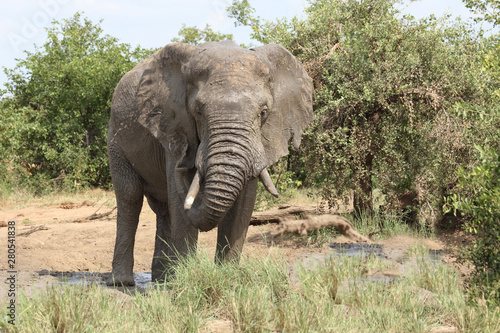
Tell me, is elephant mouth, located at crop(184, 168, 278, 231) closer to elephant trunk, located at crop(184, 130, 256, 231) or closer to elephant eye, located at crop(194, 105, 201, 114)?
elephant trunk, located at crop(184, 130, 256, 231)

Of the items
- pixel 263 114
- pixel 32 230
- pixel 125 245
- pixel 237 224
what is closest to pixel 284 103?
pixel 263 114

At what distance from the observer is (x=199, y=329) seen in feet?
14.2

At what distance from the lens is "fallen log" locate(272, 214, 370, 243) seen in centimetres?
938

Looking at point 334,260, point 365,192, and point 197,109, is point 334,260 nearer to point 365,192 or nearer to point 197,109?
point 197,109

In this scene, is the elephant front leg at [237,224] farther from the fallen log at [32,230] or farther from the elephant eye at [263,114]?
the fallen log at [32,230]

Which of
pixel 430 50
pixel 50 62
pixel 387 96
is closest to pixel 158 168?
pixel 387 96

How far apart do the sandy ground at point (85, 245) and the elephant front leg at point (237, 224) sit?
0.99 m

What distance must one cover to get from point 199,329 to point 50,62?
18.9m

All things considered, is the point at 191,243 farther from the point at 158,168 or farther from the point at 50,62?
the point at 50,62

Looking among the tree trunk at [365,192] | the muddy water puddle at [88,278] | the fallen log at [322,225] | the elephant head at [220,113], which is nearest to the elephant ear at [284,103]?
the elephant head at [220,113]

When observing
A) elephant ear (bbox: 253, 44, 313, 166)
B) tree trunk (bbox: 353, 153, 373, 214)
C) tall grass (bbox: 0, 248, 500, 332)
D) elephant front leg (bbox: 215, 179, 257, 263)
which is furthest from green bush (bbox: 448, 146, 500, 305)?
tree trunk (bbox: 353, 153, 373, 214)

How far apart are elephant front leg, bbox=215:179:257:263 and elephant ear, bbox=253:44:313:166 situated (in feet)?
1.36

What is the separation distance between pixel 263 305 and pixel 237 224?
53.7 inches

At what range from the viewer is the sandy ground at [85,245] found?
8.29m
